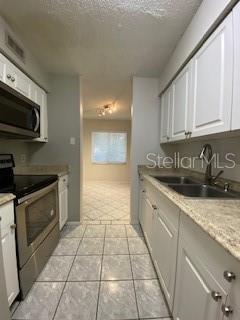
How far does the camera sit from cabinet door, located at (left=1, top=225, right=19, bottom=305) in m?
1.14

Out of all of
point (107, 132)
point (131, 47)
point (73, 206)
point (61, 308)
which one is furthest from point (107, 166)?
point (61, 308)

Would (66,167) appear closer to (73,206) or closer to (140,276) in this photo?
(73,206)

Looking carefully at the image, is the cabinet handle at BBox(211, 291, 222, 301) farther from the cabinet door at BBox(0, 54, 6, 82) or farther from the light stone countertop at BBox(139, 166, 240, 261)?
the cabinet door at BBox(0, 54, 6, 82)

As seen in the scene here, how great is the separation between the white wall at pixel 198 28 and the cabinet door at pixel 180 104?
11 centimetres

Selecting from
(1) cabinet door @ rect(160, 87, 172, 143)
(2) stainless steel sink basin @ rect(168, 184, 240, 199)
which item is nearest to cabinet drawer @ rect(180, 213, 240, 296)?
(2) stainless steel sink basin @ rect(168, 184, 240, 199)

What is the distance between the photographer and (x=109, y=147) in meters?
6.39

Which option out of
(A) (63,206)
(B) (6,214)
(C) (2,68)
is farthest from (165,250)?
(C) (2,68)

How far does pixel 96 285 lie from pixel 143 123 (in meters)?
2.10

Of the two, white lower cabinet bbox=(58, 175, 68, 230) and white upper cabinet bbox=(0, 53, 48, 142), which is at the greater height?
white upper cabinet bbox=(0, 53, 48, 142)

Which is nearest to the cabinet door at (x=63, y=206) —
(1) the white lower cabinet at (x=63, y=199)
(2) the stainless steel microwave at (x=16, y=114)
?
(1) the white lower cabinet at (x=63, y=199)

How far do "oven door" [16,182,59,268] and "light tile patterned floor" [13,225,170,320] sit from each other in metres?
0.32

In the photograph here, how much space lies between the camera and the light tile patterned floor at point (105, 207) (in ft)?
9.62

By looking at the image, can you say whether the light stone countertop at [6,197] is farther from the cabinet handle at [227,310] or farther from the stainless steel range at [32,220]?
the cabinet handle at [227,310]

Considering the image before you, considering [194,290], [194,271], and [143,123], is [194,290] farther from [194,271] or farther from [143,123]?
[143,123]
